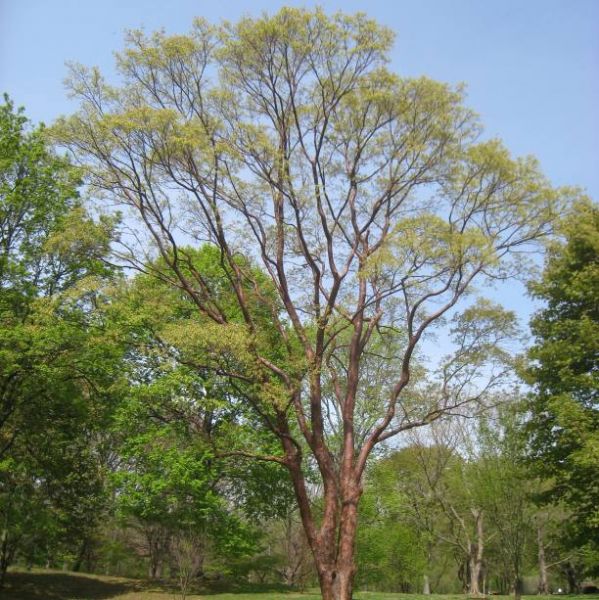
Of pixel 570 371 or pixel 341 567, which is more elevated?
pixel 570 371

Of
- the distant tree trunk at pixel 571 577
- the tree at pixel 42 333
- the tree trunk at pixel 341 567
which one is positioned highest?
the tree at pixel 42 333

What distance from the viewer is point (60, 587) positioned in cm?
1948

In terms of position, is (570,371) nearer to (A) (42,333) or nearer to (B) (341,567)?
(B) (341,567)

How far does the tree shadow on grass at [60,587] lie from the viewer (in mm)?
17875

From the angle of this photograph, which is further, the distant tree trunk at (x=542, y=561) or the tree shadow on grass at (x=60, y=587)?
the distant tree trunk at (x=542, y=561)

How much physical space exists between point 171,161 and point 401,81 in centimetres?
655

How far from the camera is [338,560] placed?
13070 millimetres

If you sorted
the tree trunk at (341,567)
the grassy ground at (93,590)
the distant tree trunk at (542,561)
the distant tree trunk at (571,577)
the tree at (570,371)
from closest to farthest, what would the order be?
the tree trunk at (341,567)
the tree at (570,371)
the grassy ground at (93,590)
the distant tree trunk at (542,561)
the distant tree trunk at (571,577)

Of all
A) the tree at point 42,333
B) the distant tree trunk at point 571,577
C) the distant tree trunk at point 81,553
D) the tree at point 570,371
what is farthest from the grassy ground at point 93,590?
the distant tree trunk at point 571,577

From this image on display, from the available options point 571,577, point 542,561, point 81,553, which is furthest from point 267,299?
point 571,577

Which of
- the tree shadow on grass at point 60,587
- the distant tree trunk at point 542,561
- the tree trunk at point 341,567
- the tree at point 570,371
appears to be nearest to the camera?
the tree trunk at point 341,567

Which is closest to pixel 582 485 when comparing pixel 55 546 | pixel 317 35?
pixel 317 35

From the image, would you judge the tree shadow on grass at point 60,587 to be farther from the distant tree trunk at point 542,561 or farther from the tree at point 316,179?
the distant tree trunk at point 542,561

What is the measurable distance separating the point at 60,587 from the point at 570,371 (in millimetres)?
18400
